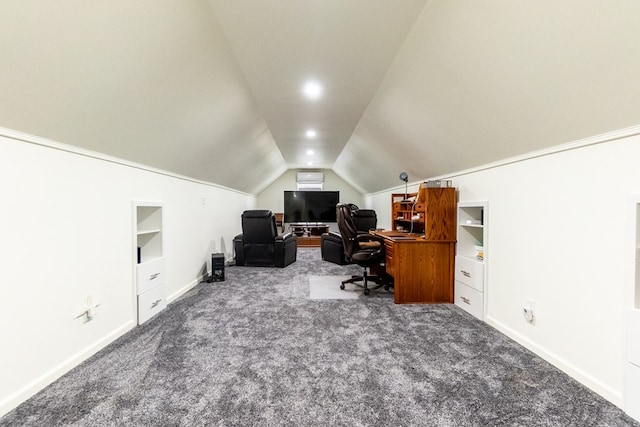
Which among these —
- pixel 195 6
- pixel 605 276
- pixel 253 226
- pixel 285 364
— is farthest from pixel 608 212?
pixel 253 226

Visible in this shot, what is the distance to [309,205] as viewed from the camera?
8.50m

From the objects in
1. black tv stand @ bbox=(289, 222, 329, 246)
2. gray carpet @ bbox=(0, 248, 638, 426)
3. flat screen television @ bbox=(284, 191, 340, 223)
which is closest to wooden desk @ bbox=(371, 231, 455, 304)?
gray carpet @ bbox=(0, 248, 638, 426)

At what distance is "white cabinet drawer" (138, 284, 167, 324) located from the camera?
2570 millimetres

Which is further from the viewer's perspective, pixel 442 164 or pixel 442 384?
pixel 442 164

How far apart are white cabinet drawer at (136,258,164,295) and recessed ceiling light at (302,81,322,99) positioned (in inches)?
99.4

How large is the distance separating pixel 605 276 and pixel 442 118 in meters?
1.76

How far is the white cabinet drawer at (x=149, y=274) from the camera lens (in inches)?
101

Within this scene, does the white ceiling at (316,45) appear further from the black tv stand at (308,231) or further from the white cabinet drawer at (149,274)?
the black tv stand at (308,231)

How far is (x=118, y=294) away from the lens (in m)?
2.32

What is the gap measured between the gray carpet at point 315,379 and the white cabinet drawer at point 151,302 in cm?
15

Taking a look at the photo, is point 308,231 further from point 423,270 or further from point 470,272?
point 470,272

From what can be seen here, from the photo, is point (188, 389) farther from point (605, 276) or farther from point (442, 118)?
point (442, 118)

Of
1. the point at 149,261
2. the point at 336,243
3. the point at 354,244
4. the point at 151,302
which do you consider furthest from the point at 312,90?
the point at 336,243

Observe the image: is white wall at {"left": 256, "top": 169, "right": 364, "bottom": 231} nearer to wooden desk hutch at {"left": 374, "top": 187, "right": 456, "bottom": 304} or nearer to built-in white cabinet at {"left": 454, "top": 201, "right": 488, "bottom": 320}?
wooden desk hutch at {"left": 374, "top": 187, "right": 456, "bottom": 304}
